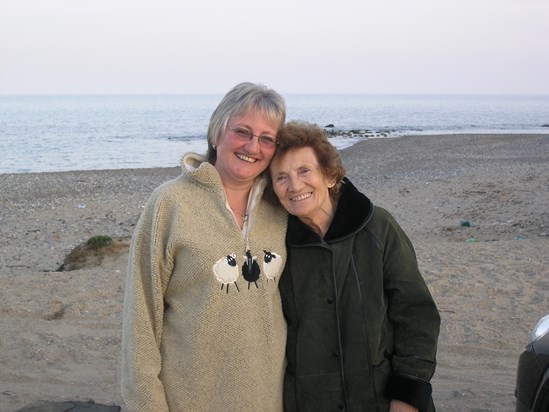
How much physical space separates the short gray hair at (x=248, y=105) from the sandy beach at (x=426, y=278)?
285 cm

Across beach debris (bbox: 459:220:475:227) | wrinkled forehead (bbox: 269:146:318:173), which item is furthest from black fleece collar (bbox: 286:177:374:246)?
beach debris (bbox: 459:220:475:227)

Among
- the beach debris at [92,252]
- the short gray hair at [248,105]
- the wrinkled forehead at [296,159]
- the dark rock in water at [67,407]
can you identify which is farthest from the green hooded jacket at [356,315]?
the beach debris at [92,252]

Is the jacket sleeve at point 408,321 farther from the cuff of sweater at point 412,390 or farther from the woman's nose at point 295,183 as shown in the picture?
the woman's nose at point 295,183

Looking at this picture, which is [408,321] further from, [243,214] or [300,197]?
[243,214]

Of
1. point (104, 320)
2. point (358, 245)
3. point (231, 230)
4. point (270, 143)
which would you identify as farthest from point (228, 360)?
point (104, 320)

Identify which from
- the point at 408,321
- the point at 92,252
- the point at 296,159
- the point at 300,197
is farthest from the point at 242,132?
the point at 92,252

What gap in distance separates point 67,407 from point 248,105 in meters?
2.90

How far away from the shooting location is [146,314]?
9.14 feet

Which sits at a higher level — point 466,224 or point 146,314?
point 146,314

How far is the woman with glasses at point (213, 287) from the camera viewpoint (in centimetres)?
277

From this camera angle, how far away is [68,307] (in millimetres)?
6973

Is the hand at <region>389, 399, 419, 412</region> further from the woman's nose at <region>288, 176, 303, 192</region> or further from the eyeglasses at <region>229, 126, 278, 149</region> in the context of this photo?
the eyeglasses at <region>229, 126, 278, 149</region>

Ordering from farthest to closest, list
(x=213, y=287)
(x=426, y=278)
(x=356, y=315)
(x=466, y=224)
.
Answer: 1. (x=466, y=224)
2. (x=426, y=278)
3. (x=356, y=315)
4. (x=213, y=287)

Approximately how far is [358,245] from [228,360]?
695mm
